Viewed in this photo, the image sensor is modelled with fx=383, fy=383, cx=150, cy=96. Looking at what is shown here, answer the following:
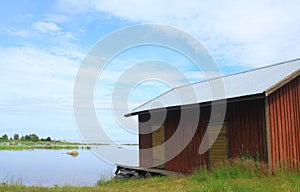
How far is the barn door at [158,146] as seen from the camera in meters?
17.9

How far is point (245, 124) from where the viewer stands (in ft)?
44.0

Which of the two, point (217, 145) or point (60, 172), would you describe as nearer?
point (217, 145)

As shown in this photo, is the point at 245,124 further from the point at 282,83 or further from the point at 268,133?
the point at 282,83

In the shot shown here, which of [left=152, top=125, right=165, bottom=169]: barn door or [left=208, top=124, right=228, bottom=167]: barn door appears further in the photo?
[left=152, top=125, right=165, bottom=169]: barn door

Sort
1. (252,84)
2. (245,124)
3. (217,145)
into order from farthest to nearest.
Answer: (217,145) < (252,84) < (245,124)

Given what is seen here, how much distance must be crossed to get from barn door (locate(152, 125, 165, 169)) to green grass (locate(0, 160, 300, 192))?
12.7 ft

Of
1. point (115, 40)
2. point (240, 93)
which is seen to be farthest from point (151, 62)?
point (240, 93)

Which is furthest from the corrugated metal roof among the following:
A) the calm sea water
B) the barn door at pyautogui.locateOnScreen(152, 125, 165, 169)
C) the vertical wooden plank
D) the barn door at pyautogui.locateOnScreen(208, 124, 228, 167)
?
the calm sea water

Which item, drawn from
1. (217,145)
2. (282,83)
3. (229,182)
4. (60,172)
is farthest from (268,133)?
(60,172)

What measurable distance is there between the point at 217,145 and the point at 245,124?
1.66 meters

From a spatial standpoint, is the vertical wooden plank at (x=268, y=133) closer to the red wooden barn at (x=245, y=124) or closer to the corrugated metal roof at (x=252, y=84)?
the red wooden barn at (x=245, y=124)

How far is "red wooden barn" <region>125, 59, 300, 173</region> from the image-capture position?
12.6 metres

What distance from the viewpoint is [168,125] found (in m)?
17.4

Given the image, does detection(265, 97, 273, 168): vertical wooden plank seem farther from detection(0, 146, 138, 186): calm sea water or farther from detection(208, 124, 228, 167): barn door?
detection(0, 146, 138, 186): calm sea water
